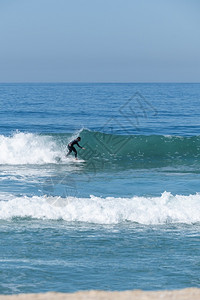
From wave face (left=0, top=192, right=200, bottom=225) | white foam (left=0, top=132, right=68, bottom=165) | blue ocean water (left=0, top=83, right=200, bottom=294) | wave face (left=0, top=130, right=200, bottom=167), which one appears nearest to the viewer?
blue ocean water (left=0, top=83, right=200, bottom=294)

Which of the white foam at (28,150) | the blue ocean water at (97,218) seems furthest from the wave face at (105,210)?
the white foam at (28,150)

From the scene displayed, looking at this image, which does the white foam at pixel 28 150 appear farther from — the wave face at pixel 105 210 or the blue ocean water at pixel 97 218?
the wave face at pixel 105 210

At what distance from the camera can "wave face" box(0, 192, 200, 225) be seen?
37.1 ft

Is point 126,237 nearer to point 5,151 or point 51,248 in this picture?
point 51,248

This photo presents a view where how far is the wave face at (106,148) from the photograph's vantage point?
71.3ft

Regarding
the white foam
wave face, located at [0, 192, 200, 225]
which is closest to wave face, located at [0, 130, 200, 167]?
the white foam

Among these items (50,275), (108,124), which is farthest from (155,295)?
(108,124)

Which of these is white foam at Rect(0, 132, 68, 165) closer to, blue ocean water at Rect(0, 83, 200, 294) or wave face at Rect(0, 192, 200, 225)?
blue ocean water at Rect(0, 83, 200, 294)

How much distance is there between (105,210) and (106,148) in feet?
44.0

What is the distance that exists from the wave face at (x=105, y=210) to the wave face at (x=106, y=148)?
858 centimetres

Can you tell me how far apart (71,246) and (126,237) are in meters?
1.31

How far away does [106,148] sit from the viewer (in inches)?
979

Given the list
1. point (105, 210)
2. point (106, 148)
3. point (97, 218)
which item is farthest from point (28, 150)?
point (97, 218)

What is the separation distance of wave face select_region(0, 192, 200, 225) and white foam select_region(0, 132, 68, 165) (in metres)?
8.76
